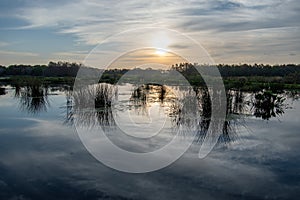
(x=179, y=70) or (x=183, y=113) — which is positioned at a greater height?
(x=179, y=70)

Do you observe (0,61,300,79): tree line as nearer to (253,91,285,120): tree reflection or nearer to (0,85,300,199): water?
(253,91,285,120): tree reflection

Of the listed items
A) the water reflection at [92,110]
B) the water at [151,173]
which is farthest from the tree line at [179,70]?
the water at [151,173]

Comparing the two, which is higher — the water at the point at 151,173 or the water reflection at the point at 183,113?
Answer: the water reflection at the point at 183,113

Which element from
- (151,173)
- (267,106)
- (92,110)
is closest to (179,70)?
(267,106)

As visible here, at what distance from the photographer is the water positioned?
4543 millimetres

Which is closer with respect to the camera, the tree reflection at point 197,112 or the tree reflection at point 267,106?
the tree reflection at point 197,112

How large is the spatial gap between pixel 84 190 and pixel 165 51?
849cm

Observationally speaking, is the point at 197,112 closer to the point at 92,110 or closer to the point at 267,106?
the point at 92,110

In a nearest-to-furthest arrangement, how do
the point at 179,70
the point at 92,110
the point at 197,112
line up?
the point at 197,112
the point at 92,110
the point at 179,70

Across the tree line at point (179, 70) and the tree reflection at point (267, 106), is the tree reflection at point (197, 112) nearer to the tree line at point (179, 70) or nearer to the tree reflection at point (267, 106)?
the tree reflection at point (267, 106)

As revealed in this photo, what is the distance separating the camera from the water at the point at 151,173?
4.54m

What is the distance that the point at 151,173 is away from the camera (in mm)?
5320

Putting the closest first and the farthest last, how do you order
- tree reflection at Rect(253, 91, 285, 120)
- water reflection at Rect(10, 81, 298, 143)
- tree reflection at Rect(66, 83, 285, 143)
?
tree reflection at Rect(66, 83, 285, 143) < water reflection at Rect(10, 81, 298, 143) < tree reflection at Rect(253, 91, 285, 120)

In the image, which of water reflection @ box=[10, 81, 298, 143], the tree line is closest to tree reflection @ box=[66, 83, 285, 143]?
water reflection @ box=[10, 81, 298, 143]
